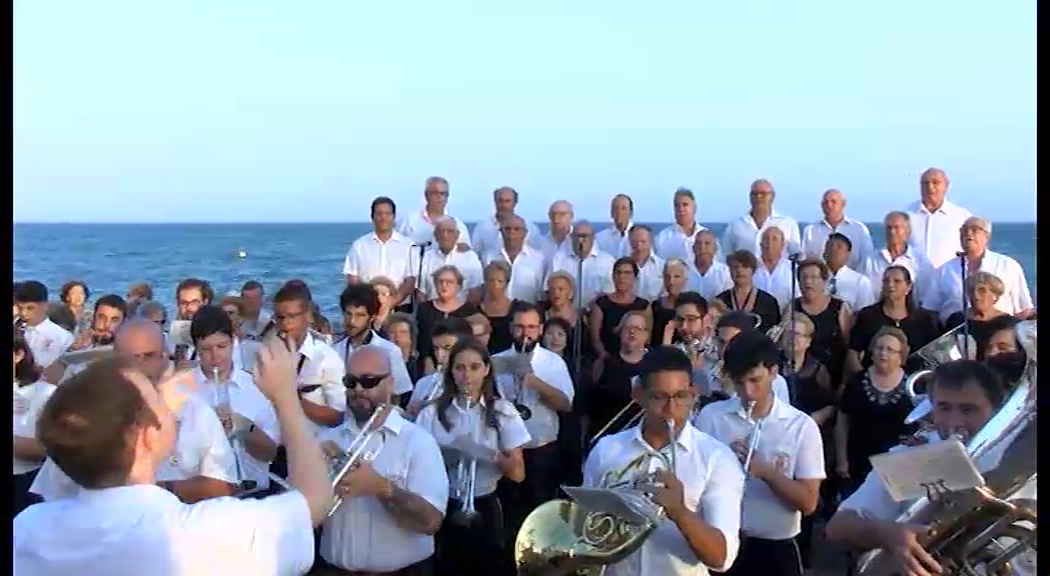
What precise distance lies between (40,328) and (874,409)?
4.78m

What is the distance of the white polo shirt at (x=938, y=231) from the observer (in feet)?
25.3

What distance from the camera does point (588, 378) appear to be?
676 centimetres

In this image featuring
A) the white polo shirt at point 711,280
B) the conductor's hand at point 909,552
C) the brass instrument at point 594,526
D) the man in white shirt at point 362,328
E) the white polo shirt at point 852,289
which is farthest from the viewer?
the white polo shirt at point 711,280

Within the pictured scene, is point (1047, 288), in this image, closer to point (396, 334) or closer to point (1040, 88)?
point (1040, 88)

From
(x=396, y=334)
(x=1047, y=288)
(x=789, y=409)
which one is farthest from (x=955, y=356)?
(x=1047, y=288)

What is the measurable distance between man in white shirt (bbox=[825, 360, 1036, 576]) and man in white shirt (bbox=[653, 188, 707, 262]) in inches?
190

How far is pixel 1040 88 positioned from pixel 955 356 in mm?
3725

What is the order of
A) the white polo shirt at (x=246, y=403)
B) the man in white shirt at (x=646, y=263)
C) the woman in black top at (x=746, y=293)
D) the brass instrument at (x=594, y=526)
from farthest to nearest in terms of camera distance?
the man in white shirt at (x=646, y=263) → the woman in black top at (x=746, y=293) → the white polo shirt at (x=246, y=403) → the brass instrument at (x=594, y=526)

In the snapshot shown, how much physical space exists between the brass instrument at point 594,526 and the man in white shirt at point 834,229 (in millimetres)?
4435

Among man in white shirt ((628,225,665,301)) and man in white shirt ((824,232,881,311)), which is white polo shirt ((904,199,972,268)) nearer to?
man in white shirt ((824,232,881,311))

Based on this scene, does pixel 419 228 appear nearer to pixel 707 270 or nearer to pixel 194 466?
pixel 707 270

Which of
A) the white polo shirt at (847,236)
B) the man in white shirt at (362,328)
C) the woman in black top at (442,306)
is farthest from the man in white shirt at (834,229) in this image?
the man in white shirt at (362,328)

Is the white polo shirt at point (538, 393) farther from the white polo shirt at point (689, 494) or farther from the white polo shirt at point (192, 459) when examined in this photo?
the white polo shirt at point (192, 459)

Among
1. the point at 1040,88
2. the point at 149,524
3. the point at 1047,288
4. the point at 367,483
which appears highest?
the point at 1040,88
